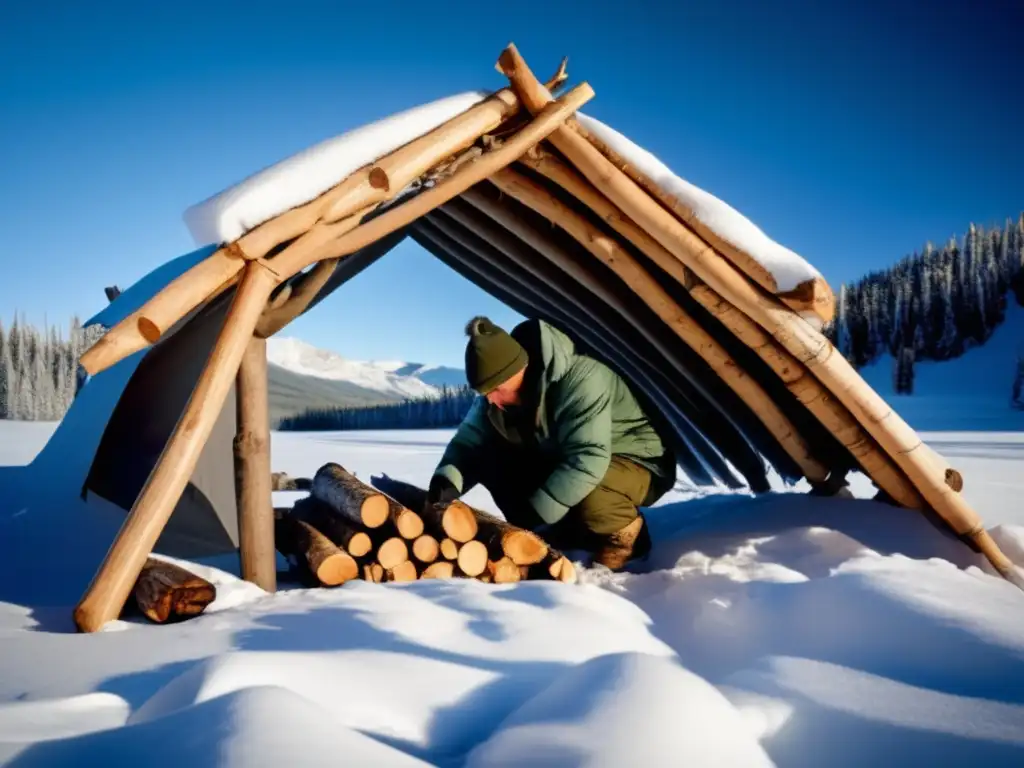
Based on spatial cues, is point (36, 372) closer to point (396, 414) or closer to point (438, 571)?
Answer: point (396, 414)

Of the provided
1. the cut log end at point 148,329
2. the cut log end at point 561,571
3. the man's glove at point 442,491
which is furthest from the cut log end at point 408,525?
the cut log end at point 148,329

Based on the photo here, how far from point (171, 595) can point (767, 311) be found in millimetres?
3145

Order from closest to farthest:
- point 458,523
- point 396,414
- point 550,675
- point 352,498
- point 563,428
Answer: point 550,675, point 458,523, point 352,498, point 563,428, point 396,414

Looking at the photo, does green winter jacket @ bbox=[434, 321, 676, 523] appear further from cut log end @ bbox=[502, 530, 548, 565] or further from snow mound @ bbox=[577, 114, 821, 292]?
snow mound @ bbox=[577, 114, 821, 292]

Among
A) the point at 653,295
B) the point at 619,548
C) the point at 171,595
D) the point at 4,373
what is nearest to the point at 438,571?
the point at 619,548

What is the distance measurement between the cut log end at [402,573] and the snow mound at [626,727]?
188cm

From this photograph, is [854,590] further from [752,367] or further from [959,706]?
[752,367]

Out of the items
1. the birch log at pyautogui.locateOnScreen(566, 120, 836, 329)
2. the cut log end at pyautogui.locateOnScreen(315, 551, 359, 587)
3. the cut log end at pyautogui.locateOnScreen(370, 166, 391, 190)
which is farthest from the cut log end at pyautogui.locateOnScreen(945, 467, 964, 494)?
the cut log end at pyautogui.locateOnScreen(370, 166, 391, 190)

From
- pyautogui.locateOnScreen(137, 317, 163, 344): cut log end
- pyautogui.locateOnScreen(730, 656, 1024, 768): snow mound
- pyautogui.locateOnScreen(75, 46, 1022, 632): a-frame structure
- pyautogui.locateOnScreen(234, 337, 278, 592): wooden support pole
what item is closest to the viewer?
pyautogui.locateOnScreen(730, 656, 1024, 768): snow mound

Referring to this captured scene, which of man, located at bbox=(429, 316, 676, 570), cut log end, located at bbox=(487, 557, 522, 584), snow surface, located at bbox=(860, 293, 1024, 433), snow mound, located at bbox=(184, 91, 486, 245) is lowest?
cut log end, located at bbox=(487, 557, 522, 584)

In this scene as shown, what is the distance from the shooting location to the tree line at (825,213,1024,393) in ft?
87.2

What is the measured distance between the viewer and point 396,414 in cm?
2603

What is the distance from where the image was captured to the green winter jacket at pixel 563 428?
11.3 feet

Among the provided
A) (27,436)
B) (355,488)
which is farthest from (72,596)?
(27,436)
